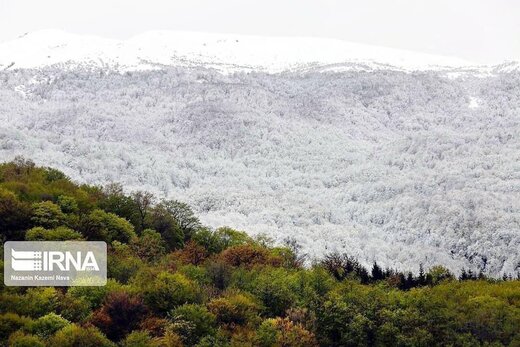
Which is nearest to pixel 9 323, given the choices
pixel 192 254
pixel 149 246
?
pixel 149 246

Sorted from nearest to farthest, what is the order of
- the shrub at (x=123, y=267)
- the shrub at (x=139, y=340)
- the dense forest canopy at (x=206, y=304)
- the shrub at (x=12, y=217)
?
the shrub at (x=139, y=340) < the dense forest canopy at (x=206, y=304) < the shrub at (x=123, y=267) < the shrub at (x=12, y=217)

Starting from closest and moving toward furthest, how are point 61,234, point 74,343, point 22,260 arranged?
point 74,343 → point 22,260 → point 61,234

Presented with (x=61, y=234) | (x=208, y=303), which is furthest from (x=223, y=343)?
(x=61, y=234)

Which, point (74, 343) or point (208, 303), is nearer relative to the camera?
point (74, 343)

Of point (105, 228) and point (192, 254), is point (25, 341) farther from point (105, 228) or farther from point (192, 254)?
point (192, 254)

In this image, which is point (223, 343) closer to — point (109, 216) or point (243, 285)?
point (243, 285)

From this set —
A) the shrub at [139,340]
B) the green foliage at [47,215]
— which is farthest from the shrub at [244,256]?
the shrub at [139,340]

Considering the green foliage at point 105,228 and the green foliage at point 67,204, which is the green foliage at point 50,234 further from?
the green foliage at point 67,204
